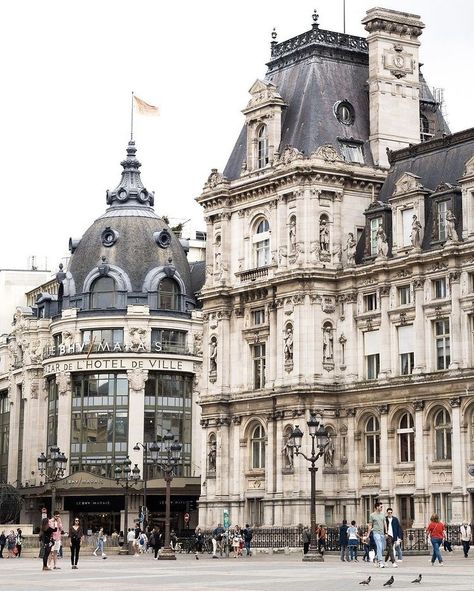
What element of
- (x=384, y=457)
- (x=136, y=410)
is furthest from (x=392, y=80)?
(x=136, y=410)

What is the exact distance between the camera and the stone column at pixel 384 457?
238 feet

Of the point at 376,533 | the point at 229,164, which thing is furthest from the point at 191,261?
the point at 376,533

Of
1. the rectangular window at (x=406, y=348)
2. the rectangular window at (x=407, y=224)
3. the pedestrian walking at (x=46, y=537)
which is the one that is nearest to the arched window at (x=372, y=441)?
the rectangular window at (x=406, y=348)

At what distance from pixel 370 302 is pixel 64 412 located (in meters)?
46.1

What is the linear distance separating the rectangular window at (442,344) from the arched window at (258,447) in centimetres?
1326

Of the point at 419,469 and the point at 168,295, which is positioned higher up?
the point at 168,295

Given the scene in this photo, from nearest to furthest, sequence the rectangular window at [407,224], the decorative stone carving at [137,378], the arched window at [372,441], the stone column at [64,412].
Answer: the rectangular window at [407,224] → the arched window at [372,441] → the decorative stone carving at [137,378] → the stone column at [64,412]

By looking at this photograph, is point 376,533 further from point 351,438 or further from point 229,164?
point 229,164

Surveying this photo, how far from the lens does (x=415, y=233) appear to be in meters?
72.2

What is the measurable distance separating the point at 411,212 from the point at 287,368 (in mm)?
11096

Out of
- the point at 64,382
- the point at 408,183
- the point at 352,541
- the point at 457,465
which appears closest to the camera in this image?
the point at 352,541

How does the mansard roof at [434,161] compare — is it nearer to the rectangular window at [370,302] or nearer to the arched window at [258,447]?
the rectangular window at [370,302]

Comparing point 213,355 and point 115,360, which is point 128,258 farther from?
point 213,355

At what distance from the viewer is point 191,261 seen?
131875 millimetres
